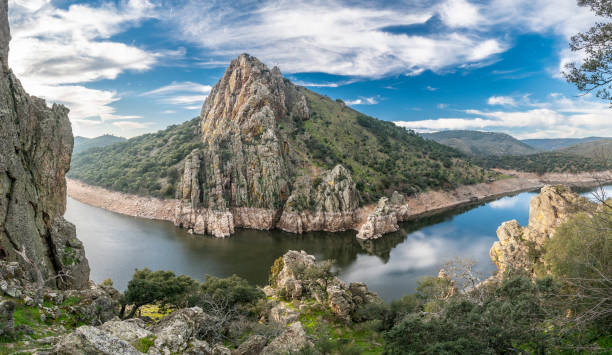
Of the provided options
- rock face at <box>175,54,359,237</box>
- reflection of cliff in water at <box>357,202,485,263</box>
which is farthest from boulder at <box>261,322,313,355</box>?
rock face at <box>175,54,359,237</box>

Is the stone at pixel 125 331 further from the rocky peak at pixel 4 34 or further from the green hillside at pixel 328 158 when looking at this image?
the green hillside at pixel 328 158

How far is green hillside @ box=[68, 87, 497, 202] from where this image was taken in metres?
74.8

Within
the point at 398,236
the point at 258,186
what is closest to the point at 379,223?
the point at 398,236

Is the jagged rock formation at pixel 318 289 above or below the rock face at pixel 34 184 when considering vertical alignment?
below

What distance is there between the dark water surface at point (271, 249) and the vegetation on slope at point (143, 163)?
1087 centimetres

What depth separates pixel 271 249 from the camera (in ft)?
153

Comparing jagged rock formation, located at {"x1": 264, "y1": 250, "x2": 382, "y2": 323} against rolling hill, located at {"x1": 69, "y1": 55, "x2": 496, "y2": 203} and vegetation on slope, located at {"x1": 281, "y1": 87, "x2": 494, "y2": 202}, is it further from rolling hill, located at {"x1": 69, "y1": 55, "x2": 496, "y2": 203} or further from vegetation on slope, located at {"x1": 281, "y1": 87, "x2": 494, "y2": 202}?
vegetation on slope, located at {"x1": 281, "y1": 87, "x2": 494, "y2": 202}

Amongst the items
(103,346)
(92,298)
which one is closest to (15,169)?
(92,298)

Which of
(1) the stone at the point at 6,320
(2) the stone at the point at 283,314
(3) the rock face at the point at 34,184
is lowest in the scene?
(2) the stone at the point at 283,314

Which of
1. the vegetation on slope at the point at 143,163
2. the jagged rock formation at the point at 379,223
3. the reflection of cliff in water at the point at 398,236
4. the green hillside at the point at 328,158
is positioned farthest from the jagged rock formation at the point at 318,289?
the vegetation on slope at the point at 143,163

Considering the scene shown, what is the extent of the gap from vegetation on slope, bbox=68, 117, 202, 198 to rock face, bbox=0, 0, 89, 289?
49994mm

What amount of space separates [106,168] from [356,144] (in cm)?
7889

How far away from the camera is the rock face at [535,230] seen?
27531 millimetres

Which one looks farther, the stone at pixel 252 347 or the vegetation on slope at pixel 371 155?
the vegetation on slope at pixel 371 155
